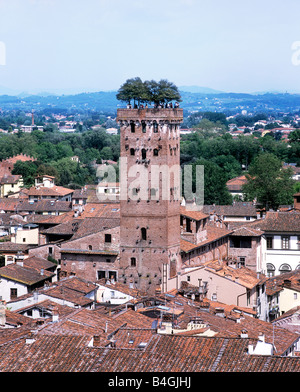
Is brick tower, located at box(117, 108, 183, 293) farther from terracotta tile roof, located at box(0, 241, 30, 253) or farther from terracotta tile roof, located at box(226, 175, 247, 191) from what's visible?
terracotta tile roof, located at box(226, 175, 247, 191)

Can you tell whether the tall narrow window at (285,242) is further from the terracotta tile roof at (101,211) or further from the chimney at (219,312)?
the chimney at (219,312)

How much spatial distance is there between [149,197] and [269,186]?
1029 inches

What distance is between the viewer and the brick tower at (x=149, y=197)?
4050cm

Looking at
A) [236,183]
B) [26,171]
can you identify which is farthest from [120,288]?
[26,171]

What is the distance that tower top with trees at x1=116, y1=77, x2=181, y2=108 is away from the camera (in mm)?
41062

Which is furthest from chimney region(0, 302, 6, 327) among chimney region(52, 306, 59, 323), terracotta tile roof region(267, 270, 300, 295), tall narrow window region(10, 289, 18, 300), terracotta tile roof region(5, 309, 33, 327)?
terracotta tile roof region(267, 270, 300, 295)

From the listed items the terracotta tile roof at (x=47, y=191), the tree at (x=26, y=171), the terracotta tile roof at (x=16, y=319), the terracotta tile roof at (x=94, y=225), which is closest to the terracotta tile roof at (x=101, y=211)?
the terracotta tile roof at (x=94, y=225)

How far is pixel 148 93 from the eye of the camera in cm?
4125

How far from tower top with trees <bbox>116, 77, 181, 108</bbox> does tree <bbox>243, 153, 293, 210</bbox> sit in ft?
80.5

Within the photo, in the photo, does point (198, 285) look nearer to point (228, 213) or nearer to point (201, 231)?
point (201, 231)

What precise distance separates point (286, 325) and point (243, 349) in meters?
10.7

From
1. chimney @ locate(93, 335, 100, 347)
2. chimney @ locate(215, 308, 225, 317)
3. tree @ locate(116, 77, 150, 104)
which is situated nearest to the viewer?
chimney @ locate(93, 335, 100, 347)

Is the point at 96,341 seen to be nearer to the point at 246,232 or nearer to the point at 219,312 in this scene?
the point at 219,312

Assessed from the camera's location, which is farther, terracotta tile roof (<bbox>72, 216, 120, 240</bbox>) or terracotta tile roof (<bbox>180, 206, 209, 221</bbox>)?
terracotta tile roof (<bbox>180, 206, 209, 221</bbox>)
